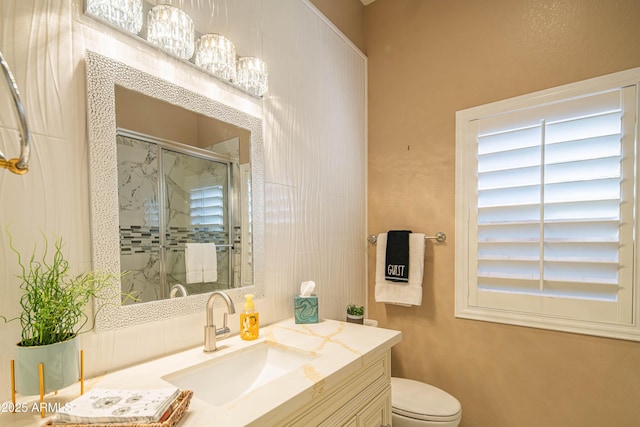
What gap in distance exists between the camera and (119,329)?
0.91 m

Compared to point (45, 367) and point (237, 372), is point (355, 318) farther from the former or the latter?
point (45, 367)

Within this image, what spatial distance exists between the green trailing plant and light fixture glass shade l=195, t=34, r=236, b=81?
0.74m

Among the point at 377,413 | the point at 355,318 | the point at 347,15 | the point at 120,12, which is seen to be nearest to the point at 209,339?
the point at 377,413

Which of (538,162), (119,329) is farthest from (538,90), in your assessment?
(119,329)

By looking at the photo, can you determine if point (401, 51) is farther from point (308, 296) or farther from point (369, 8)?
point (308, 296)

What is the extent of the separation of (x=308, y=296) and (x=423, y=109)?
4.33 feet

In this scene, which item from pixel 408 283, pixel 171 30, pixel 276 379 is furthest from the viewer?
pixel 408 283

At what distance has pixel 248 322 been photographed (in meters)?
1.19

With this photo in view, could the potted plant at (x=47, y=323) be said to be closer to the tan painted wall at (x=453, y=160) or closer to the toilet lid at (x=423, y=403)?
the toilet lid at (x=423, y=403)

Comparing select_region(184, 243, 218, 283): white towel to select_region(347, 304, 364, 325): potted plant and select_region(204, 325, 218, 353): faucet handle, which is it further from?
select_region(347, 304, 364, 325): potted plant

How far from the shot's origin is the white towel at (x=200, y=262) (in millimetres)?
1115

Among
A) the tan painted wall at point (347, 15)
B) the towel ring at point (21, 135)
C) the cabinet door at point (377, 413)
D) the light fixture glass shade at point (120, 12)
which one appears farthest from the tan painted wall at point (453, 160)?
the towel ring at point (21, 135)

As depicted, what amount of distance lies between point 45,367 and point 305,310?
0.91 m

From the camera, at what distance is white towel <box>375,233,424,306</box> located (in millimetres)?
1864
